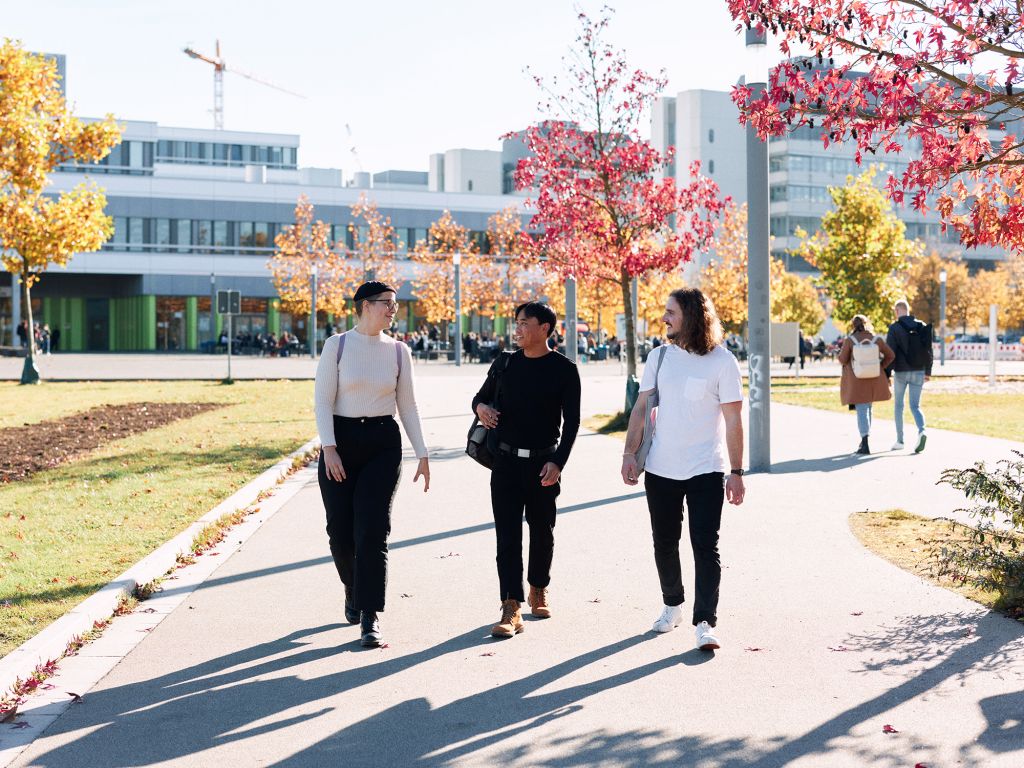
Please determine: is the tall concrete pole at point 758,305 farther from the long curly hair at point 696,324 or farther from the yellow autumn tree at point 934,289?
the yellow autumn tree at point 934,289

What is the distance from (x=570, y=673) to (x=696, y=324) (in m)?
1.75

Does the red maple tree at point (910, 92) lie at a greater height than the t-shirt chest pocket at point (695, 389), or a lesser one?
greater

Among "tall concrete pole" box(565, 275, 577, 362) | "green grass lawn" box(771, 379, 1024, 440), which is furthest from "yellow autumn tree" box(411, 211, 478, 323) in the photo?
"tall concrete pole" box(565, 275, 577, 362)

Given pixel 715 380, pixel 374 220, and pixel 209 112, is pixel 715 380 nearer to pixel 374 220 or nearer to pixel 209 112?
pixel 374 220

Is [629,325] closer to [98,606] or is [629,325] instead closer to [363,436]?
[363,436]

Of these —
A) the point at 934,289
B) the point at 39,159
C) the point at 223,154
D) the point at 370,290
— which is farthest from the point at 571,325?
the point at 223,154

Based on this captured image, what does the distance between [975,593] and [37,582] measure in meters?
5.36

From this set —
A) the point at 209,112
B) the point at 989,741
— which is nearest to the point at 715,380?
the point at 989,741

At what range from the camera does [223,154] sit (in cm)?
10019

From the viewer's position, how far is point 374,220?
252 ft

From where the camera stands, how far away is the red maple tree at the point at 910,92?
6941 mm

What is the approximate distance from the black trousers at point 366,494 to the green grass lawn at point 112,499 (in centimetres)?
156

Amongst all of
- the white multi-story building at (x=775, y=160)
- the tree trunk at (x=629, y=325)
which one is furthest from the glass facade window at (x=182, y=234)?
the tree trunk at (x=629, y=325)

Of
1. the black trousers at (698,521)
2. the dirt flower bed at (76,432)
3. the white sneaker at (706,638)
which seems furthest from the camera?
the dirt flower bed at (76,432)
